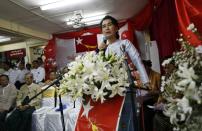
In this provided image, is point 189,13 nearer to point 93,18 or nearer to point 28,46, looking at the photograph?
point 93,18

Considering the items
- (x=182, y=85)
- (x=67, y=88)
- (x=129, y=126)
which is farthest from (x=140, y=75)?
(x=182, y=85)

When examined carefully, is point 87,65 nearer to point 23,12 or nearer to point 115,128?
point 115,128

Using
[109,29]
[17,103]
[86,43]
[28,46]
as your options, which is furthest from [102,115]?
[28,46]

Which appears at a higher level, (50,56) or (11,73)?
(50,56)

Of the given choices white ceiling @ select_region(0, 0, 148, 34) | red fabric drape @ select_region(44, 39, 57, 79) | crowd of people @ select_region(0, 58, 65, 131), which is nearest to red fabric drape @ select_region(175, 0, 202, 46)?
crowd of people @ select_region(0, 58, 65, 131)

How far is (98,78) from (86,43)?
22.3 ft

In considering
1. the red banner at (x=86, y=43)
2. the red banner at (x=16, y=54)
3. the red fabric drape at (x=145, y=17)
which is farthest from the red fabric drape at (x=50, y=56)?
the red fabric drape at (x=145, y=17)

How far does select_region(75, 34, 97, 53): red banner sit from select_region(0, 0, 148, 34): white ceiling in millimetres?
796

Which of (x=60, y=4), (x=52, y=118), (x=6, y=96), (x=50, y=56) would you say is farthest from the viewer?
(x=50, y=56)

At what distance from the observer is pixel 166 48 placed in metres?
4.96

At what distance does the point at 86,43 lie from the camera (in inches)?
333

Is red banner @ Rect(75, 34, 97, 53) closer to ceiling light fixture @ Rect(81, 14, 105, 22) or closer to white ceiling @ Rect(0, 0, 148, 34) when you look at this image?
ceiling light fixture @ Rect(81, 14, 105, 22)

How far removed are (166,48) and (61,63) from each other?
4.74 metres

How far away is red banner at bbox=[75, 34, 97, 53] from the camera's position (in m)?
8.34
